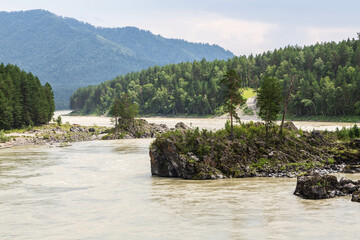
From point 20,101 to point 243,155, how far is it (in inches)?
3427

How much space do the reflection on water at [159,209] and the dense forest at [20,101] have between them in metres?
56.3

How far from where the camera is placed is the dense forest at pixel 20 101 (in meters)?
100

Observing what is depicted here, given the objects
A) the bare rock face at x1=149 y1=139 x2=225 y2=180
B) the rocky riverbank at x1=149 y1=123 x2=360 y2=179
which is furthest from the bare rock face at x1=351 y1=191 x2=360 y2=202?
the bare rock face at x1=149 y1=139 x2=225 y2=180

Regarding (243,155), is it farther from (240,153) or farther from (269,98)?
(269,98)

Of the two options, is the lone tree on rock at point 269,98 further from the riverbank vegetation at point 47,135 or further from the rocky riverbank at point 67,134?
the riverbank vegetation at point 47,135

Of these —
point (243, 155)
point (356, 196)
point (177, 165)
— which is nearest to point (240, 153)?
point (243, 155)

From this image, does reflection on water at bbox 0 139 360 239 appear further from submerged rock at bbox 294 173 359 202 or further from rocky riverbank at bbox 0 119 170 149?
rocky riverbank at bbox 0 119 170 149

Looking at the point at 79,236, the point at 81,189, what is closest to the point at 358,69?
the point at 81,189

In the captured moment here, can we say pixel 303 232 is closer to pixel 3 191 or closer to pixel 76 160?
pixel 3 191

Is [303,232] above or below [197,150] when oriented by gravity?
below

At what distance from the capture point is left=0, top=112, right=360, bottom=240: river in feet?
78.4

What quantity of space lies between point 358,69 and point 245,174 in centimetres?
13257

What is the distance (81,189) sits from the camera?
39.2 metres

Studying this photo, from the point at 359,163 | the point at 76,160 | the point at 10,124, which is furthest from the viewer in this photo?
the point at 10,124
